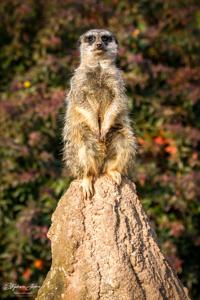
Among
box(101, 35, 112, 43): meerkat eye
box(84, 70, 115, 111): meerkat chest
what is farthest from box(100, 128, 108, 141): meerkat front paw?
box(101, 35, 112, 43): meerkat eye

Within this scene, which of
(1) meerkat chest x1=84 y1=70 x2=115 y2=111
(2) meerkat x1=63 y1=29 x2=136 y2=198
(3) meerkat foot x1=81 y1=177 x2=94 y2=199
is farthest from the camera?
(1) meerkat chest x1=84 y1=70 x2=115 y2=111

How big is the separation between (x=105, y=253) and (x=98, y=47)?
195 cm

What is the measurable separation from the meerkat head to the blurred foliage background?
1.71 metres

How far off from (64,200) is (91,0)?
14.4 ft

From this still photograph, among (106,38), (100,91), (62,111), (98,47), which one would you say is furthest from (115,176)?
(62,111)

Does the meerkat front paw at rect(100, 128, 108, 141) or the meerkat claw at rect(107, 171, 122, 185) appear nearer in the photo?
the meerkat claw at rect(107, 171, 122, 185)

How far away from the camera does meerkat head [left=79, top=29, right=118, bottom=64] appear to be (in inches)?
231

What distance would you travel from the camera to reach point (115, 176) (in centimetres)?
508

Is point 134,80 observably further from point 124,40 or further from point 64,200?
point 64,200

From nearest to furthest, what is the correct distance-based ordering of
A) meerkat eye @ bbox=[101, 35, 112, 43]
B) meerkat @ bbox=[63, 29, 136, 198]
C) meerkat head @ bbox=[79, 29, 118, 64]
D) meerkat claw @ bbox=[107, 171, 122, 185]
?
meerkat claw @ bbox=[107, 171, 122, 185]
meerkat @ bbox=[63, 29, 136, 198]
meerkat head @ bbox=[79, 29, 118, 64]
meerkat eye @ bbox=[101, 35, 112, 43]

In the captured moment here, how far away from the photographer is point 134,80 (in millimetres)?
8172

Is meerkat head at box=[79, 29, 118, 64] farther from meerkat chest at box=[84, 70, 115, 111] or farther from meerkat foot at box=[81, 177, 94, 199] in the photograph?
meerkat foot at box=[81, 177, 94, 199]

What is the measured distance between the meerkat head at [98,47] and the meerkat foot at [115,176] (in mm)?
1076

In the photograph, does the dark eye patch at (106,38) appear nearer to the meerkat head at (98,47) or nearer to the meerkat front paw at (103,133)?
the meerkat head at (98,47)
